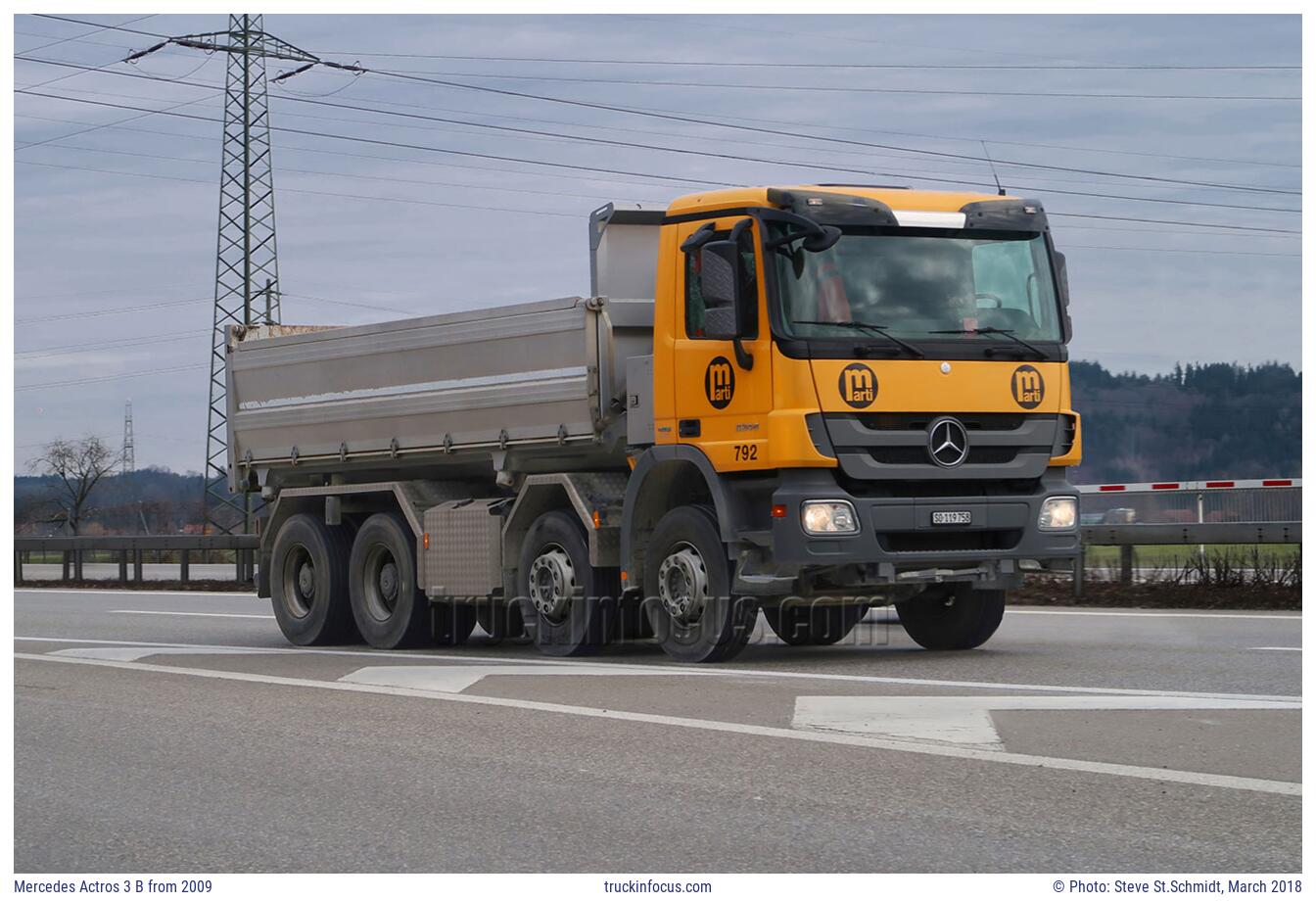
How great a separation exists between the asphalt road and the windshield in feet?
7.24

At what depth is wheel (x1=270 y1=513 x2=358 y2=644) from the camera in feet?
53.7

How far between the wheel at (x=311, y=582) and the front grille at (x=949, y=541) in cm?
609

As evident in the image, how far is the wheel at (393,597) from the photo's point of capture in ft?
50.7

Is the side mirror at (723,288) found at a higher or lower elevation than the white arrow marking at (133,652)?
higher

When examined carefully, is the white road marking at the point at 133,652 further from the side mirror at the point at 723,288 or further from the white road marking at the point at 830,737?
the side mirror at the point at 723,288

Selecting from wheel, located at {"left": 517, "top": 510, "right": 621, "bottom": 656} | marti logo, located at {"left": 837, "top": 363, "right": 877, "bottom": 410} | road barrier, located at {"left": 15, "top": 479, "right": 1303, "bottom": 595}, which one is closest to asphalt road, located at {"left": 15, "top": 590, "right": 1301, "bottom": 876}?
wheel, located at {"left": 517, "top": 510, "right": 621, "bottom": 656}

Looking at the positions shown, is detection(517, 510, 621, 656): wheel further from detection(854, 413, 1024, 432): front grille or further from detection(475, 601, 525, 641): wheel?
detection(854, 413, 1024, 432): front grille

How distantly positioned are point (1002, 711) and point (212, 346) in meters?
31.5

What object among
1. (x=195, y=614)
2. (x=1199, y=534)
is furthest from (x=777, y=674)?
(x=195, y=614)

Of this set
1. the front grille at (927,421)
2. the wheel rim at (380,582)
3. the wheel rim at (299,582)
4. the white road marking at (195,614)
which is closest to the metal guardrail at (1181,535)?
the front grille at (927,421)

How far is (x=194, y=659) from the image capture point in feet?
46.5

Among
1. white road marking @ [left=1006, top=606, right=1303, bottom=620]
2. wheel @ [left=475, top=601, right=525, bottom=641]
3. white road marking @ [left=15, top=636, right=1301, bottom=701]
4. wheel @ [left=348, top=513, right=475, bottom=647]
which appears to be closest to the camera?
white road marking @ [left=15, top=636, right=1301, bottom=701]

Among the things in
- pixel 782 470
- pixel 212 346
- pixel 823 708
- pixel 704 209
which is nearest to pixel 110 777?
pixel 823 708

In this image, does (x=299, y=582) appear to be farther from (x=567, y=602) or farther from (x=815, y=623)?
(x=815, y=623)
